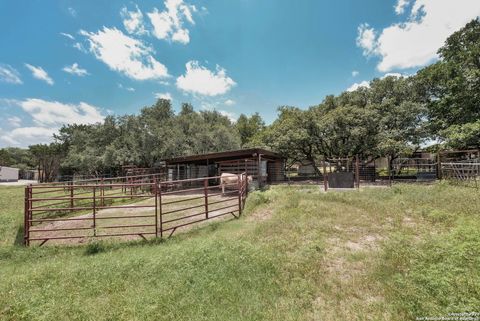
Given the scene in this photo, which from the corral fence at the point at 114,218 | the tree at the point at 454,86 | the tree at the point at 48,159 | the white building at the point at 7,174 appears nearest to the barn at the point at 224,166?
the corral fence at the point at 114,218

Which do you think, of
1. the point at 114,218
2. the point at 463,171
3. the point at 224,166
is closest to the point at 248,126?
the point at 224,166

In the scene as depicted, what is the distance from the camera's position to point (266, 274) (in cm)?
400

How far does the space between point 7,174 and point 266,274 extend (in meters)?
54.4

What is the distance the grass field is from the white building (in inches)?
1831

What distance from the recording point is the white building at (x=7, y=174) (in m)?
39.4

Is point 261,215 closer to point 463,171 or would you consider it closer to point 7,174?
point 463,171

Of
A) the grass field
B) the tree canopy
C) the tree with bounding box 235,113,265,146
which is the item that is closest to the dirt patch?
the grass field

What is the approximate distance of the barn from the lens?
645 inches

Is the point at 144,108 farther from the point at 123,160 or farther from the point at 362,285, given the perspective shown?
the point at 362,285

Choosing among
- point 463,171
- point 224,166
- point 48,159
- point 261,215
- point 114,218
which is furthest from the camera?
point 48,159

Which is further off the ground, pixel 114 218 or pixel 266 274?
pixel 114 218

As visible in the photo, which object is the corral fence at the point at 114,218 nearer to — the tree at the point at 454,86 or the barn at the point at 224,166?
the barn at the point at 224,166

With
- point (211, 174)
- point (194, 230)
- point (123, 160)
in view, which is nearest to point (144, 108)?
point (123, 160)

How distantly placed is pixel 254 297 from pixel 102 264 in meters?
3.10
